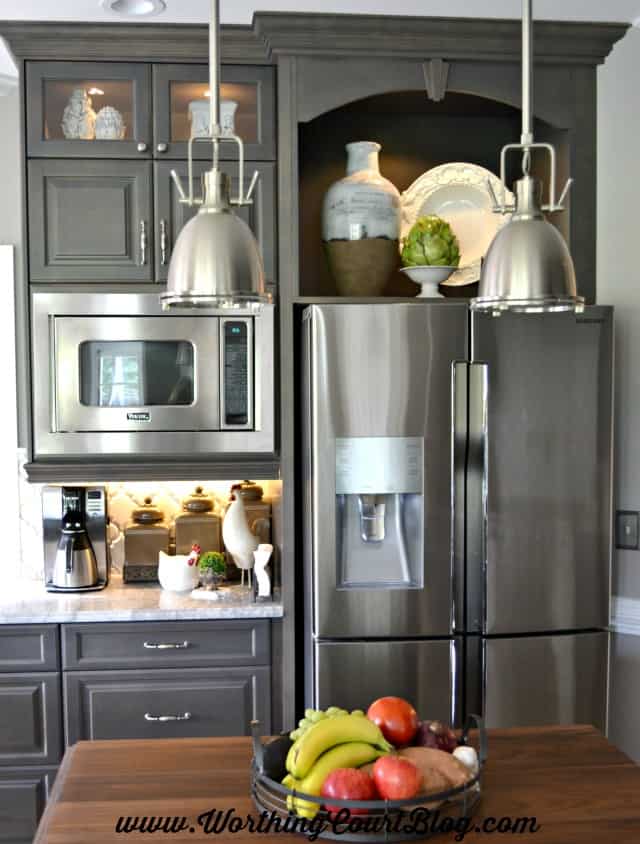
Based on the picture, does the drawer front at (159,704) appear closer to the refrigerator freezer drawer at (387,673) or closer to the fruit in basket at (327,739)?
the refrigerator freezer drawer at (387,673)

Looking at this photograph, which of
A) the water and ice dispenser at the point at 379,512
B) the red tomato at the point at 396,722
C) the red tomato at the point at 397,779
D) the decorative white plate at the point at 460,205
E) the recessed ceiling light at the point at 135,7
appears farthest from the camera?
the decorative white plate at the point at 460,205

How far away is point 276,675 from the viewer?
10.8ft

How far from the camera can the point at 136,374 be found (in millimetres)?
3359

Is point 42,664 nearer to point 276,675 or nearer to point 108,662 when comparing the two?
point 108,662

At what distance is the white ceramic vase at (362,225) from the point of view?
3375 millimetres

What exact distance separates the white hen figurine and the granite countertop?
11cm

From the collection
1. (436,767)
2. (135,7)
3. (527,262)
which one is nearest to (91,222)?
(135,7)

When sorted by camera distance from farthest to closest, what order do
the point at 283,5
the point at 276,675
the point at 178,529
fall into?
the point at 178,529, the point at 276,675, the point at 283,5

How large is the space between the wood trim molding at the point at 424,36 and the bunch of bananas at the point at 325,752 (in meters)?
2.23

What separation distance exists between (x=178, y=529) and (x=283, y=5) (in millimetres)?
1822

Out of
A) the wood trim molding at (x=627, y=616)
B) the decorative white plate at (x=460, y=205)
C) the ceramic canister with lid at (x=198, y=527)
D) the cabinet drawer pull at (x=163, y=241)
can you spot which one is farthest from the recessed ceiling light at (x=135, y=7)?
the wood trim molding at (x=627, y=616)

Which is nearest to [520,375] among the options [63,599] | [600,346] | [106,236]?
[600,346]

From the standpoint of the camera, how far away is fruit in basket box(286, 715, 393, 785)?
1.74 meters

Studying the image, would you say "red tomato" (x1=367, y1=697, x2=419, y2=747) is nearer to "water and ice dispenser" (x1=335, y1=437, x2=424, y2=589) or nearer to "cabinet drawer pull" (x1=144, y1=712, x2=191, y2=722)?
"water and ice dispenser" (x1=335, y1=437, x2=424, y2=589)
